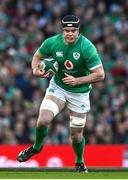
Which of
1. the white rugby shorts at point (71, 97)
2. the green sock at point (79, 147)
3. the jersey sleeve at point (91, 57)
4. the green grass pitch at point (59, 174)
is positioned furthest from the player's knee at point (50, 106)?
the green grass pitch at point (59, 174)

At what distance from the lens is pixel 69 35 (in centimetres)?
1269

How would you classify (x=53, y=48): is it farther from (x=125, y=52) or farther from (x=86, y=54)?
(x=125, y=52)

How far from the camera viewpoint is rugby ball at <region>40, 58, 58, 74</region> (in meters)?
12.8

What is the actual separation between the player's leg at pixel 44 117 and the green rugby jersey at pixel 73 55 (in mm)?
338

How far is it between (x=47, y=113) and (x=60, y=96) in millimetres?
466

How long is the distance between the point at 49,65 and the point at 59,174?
1.62 m

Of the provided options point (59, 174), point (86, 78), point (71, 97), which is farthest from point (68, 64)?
point (59, 174)

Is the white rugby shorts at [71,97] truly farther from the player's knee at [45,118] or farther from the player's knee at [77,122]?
the player's knee at [45,118]

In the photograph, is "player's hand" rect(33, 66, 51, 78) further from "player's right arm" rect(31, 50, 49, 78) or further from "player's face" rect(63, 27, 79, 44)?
"player's face" rect(63, 27, 79, 44)

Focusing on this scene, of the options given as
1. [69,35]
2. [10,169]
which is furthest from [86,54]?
[10,169]

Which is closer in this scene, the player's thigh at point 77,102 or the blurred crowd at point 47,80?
the player's thigh at point 77,102

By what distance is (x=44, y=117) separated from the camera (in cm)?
1265

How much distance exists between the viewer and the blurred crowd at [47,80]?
17.9 meters

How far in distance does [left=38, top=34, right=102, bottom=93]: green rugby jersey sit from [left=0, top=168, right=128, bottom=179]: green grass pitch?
135 centimetres
